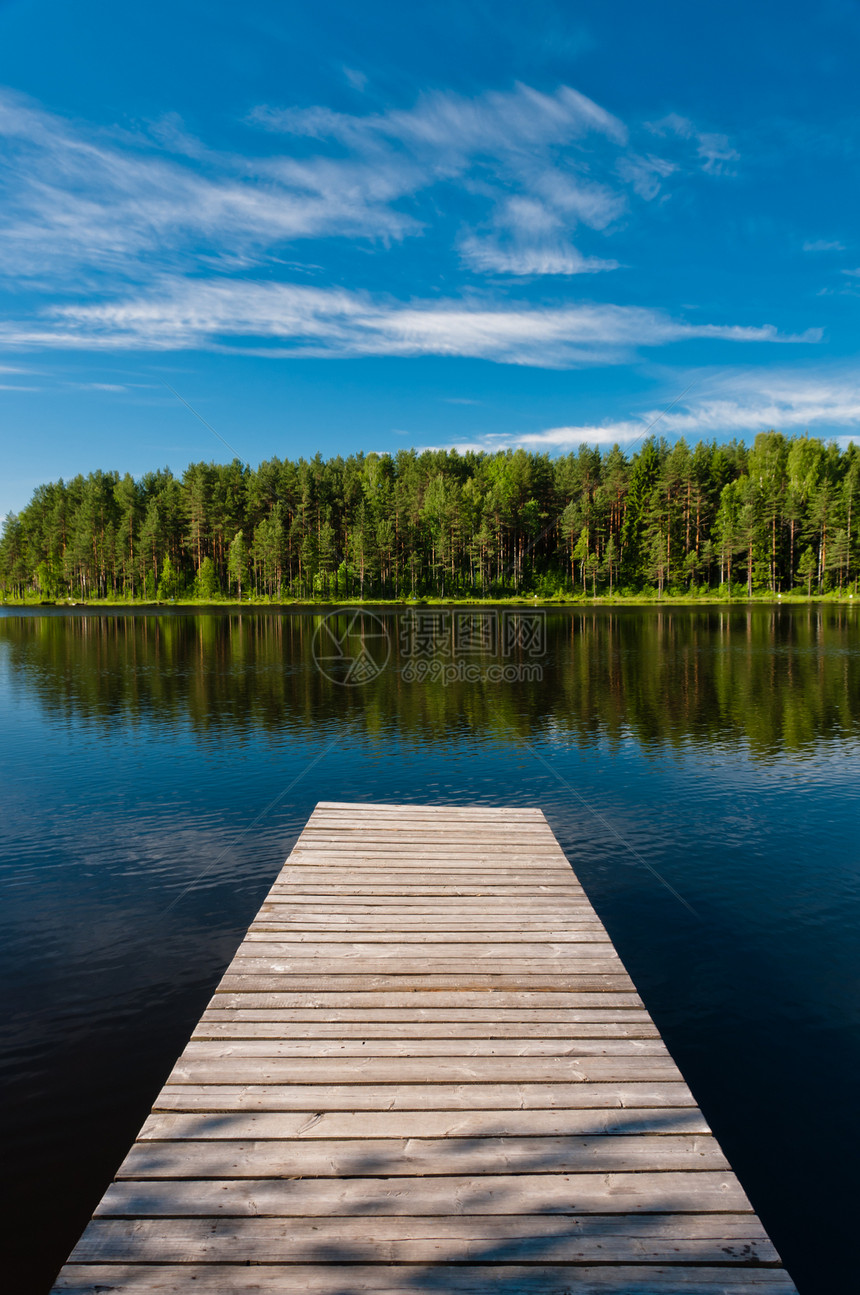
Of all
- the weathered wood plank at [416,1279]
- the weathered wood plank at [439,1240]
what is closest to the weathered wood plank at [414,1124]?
the weathered wood plank at [439,1240]

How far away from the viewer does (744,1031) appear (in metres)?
8.52

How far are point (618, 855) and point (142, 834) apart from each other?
10177mm

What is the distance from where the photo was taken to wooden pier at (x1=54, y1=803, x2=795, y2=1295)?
4031mm

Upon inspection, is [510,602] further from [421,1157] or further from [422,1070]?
[421,1157]

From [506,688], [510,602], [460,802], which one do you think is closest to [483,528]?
[510,602]

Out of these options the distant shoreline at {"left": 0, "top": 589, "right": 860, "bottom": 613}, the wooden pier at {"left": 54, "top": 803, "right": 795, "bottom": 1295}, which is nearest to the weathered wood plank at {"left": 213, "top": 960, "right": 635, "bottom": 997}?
the wooden pier at {"left": 54, "top": 803, "right": 795, "bottom": 1295}

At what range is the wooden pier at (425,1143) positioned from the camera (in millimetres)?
4031

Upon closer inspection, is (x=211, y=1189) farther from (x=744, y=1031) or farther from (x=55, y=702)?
(x=55, y=702)

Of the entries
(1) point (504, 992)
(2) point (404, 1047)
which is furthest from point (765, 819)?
(2) point (404, 1047)

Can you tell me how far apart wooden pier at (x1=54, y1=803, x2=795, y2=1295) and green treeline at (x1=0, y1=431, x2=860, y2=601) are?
113 m

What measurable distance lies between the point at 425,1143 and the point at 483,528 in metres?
117

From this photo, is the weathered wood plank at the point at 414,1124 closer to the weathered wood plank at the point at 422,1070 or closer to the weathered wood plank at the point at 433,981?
the weathered wood plank at the point at 422,1070

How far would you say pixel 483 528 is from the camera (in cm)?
11894

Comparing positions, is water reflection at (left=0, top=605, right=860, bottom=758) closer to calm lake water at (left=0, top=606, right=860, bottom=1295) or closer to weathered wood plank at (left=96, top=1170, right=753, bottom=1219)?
calm lake water at (left=0, top=606, right=860, bottom=1295)
